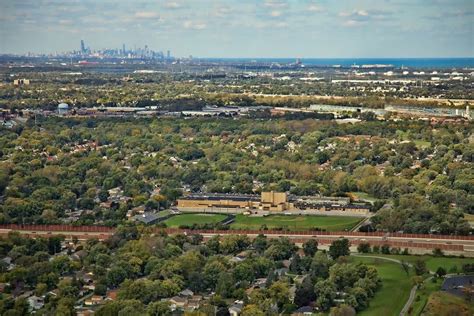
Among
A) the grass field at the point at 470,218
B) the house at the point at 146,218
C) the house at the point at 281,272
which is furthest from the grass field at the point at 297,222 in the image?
the house at the point at 281,272

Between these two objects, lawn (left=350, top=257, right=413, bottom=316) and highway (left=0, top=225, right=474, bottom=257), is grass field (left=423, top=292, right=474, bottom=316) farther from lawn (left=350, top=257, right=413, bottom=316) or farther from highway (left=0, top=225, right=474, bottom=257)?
highway (left=0, top=225, right=474, bottom=257)

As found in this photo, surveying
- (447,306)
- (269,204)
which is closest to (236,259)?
(447,306)

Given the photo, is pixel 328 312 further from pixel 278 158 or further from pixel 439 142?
pixel 439 142

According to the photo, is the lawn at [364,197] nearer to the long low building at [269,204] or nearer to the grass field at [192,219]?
the long low building at [269,204]

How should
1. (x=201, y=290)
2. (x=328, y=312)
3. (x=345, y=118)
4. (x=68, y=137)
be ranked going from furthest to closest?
(x=345, y=118) → (x=68, y=137) → (x=201, y=290) → (x=328, y=312)

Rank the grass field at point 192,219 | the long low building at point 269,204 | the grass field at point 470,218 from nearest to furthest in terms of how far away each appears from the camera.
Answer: the grass field at point 470,218 → the grass field at point 192,219 → the long low building at point 269,204

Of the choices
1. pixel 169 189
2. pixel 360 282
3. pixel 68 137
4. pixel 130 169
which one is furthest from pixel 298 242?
pixel 68 137
